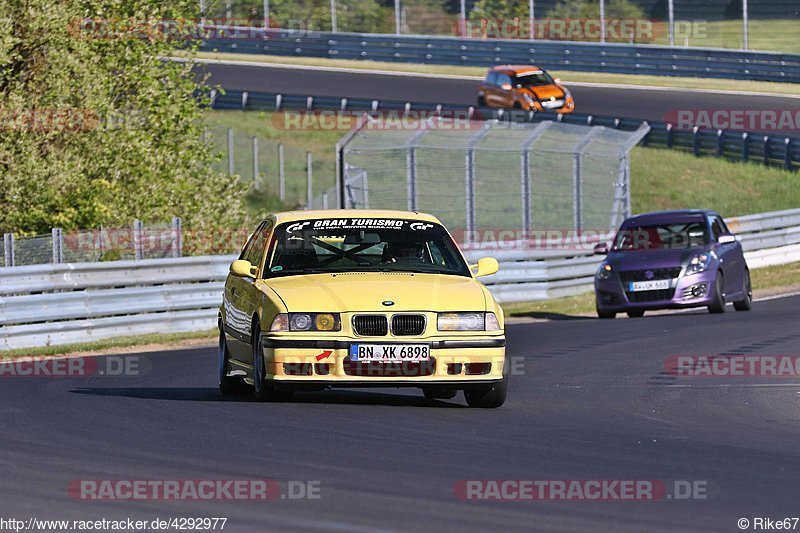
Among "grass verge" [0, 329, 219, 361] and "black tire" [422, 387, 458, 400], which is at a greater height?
"black tire" [422, 387, 458, 400]

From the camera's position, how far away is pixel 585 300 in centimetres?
2680

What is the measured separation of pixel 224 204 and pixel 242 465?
871 inches

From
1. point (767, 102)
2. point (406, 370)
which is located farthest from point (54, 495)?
point (767, 102)

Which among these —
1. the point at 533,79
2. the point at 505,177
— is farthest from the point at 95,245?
the point at 533,79

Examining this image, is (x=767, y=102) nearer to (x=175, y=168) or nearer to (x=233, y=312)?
(x=175, y=168)

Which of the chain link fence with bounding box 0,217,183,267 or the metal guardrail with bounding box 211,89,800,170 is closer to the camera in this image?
the chain link fence with bounding box 0,217,183,267

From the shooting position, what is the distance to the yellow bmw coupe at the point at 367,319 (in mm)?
10766

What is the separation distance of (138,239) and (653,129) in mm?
23341

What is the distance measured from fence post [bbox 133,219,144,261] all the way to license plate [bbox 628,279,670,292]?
6.64 metres

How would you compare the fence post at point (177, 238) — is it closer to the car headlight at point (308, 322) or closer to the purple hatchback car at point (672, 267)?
the purple hatchback car at point (672, 267)

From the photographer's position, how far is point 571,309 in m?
25.5

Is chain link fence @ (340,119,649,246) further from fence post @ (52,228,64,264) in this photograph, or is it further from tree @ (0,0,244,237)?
fence post @ (52,228,64,264)

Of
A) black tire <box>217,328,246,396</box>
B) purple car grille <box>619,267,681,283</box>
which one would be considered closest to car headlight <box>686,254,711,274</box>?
purple car grille <box>619,267,681,283</box>

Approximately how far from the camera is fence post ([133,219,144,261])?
21.5 meters
